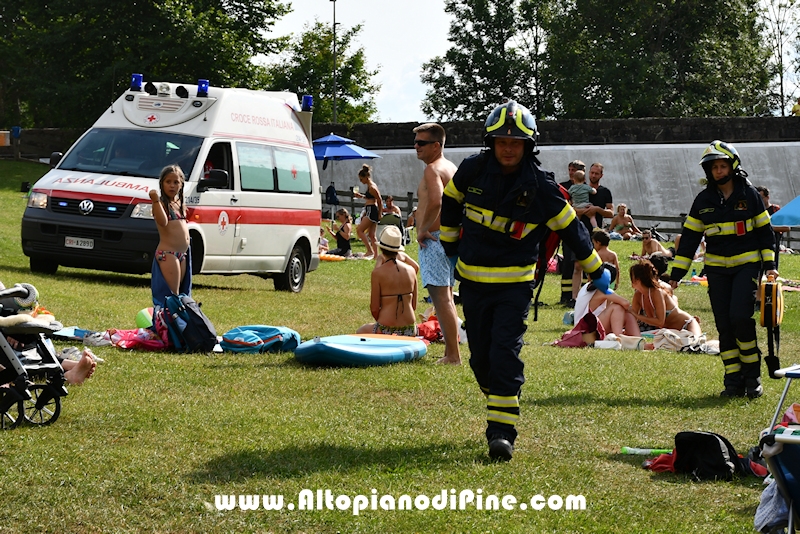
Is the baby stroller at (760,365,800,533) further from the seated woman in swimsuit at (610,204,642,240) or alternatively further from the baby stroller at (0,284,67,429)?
the seated woman in swimsuit at (610,204,642,240)

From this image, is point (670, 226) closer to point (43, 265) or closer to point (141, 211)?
point (43, 265)

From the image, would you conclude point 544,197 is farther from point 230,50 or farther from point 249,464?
point 230,50

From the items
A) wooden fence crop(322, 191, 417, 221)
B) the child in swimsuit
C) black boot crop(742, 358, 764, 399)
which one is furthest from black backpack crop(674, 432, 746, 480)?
wooden fence crop(322, 191, 417, 221)

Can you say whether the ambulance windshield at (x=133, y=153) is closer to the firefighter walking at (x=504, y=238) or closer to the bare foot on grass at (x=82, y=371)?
the bare foot on grass at (x=82, y=371)

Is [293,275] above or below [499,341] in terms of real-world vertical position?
below

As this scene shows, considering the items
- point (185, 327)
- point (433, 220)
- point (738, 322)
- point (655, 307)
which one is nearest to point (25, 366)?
point (185, 327)

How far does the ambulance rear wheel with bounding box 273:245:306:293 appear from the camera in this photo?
18.5 m

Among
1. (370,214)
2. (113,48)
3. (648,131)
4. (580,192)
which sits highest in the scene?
(113,48)

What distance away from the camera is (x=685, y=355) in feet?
40.3

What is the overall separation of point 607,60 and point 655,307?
4925cm

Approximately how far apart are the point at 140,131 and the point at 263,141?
72.0 inches

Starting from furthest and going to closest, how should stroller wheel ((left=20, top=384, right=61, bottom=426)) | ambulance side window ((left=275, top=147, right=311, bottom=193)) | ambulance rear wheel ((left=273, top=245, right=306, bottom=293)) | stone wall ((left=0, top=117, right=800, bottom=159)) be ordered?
stone wall ((left=0, top=117, right=800, bottom=159))
ambulance rear wheel ((left=273, top=245, right=306, bottom=293))
ambulance side window ((left=275, top=147, right=311, bottom=193))
stroller wheel ((left=20, top=384, right=61, bottom=426))

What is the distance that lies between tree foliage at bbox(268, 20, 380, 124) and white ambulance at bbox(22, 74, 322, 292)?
172 feet

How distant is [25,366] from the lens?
7.37m
